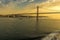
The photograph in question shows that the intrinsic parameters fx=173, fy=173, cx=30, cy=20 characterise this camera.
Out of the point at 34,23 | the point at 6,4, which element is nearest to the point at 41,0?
the point at 34,23

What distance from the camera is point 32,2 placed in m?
2.92

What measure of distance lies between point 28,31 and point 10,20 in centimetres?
35

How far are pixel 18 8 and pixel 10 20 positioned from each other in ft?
0.84

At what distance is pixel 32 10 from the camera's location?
2920 millimetres

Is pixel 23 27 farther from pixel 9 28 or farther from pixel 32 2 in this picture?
pixel 32 2

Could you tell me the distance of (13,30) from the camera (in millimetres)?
2834

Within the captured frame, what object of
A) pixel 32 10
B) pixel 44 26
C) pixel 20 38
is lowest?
pixel 20 38

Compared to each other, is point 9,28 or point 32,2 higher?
point 32,2

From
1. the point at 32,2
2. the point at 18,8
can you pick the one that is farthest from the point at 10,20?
the point at 32,2

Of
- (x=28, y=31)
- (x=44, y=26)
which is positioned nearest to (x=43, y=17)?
(x=44, y=26)

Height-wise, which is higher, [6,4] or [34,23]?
[6,4]

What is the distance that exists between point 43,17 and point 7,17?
0.59m

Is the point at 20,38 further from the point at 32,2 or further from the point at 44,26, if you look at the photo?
the point at 32,2

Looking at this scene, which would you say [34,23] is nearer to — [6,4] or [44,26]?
[44,26]
